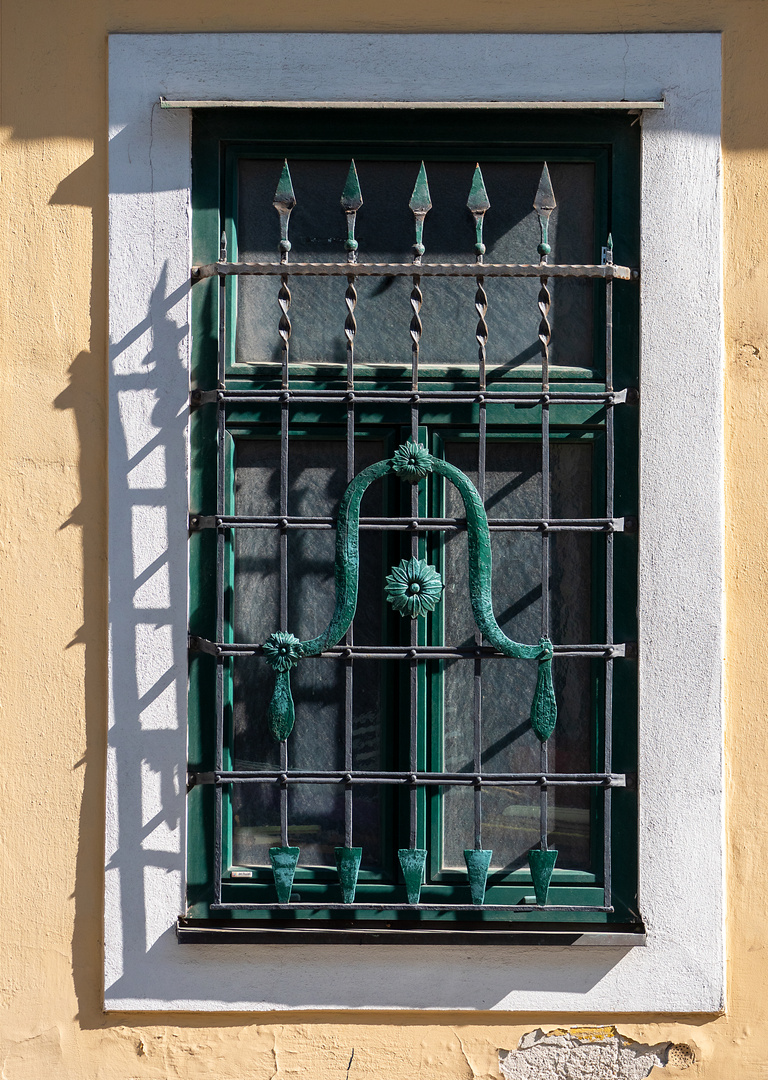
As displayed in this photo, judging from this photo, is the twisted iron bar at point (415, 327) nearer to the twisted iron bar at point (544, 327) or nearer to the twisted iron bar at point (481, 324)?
the twisted iron bar at point (481, 324)

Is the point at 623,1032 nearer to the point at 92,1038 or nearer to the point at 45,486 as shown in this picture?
the point at 92,1038

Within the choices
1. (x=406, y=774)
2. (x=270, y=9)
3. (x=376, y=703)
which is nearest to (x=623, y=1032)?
(x=406, y=774)

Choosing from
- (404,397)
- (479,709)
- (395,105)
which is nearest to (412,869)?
(479,709)

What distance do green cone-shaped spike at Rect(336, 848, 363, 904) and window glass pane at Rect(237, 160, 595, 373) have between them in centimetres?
117

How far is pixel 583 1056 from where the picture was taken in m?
2.25

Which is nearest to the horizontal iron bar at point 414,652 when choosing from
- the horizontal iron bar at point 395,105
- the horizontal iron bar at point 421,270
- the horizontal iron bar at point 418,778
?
the horizontal iron bar at point 418,778

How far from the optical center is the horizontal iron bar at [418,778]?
87.1 inches

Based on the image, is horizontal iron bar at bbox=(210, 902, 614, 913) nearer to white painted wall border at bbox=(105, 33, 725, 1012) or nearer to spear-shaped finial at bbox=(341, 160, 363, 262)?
white painted wall border at bbox=(105, 33, 725, 1012)

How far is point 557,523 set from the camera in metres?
2.23

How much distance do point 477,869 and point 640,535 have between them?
2.81ft

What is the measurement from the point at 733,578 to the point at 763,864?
67 centimetres

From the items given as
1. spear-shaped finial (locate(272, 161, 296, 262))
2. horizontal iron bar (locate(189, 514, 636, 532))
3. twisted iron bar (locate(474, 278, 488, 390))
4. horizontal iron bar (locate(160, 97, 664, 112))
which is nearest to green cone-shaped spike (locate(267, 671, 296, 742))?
horizontal iron bar (locate(189, 514, 636, 532))

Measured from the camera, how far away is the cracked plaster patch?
2252mm

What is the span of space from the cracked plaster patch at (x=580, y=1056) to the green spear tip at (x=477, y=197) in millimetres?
1896
